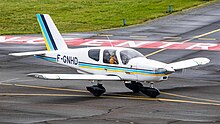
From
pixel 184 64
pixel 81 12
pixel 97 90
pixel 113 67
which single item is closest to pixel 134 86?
pixel 113 67

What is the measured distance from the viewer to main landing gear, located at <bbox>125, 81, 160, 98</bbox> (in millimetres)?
31812

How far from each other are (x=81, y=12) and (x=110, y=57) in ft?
111

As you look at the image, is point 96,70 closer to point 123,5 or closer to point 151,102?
point 151,102

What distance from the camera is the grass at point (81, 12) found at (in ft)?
195

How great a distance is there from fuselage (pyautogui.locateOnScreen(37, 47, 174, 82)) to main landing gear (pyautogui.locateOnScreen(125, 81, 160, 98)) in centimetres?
56

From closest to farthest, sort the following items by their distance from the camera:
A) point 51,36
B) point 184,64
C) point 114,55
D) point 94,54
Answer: point 114,55 → point 94,54 → point 184,64 → point 51,36

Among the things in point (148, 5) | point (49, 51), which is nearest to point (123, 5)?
point (148, 5)

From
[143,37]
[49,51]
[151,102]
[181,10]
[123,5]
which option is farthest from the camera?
[123,5]

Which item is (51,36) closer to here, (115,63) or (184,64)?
(115,63)

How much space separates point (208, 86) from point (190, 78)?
2967mm

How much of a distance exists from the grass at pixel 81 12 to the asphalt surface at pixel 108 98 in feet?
33.6

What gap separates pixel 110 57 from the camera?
32.9 metres

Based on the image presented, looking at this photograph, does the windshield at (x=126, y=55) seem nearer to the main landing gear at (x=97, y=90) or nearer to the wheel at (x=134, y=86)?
the wheel at (x=134, y=86)

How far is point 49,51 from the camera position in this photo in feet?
117
